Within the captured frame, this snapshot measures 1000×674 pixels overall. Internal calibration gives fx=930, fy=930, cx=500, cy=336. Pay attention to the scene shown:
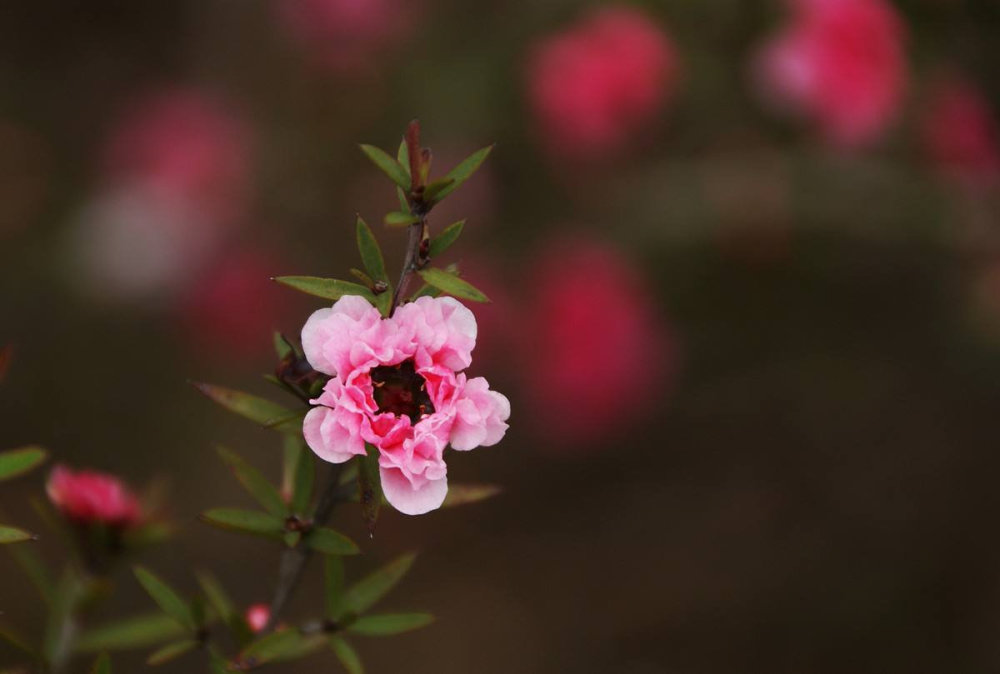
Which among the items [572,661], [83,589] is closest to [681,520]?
[572,661]

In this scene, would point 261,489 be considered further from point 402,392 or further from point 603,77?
point 603,77

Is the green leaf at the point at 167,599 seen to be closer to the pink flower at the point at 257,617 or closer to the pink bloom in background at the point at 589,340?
the pink flower at the point at 257,617

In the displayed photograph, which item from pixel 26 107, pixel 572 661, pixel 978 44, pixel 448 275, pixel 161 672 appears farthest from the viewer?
pixel 26 107

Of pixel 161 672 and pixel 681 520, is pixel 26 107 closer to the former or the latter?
pixel 161 672

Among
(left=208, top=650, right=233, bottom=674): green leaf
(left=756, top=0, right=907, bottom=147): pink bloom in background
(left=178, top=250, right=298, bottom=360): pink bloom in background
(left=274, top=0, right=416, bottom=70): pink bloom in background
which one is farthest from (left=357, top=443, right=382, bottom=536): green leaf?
(left=274, top=0, right=416, bottom=70): pink bloom in background

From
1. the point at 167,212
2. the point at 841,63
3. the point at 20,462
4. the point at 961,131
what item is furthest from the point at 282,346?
the point at 167,212

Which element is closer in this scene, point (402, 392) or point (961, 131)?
point (402, 392)

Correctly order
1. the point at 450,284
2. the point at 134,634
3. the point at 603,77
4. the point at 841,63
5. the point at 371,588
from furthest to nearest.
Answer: the point at 603,77
the point at 841,63
the point at 134,634
the point at 371,588
the point at 450,284
